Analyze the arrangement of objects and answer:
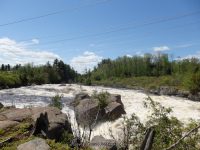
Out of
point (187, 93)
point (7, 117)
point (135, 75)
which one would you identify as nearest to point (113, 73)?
point (135, 75)

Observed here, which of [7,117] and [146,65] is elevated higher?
[146,65]

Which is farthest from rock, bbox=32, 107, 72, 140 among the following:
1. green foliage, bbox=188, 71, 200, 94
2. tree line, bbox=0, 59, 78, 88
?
tree line, bbox=0, 59, 78, 88

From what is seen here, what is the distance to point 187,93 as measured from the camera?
4972 cm

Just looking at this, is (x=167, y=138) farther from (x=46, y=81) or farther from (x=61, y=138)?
(x=46, y=81)

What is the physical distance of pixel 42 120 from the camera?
1077 centimetres

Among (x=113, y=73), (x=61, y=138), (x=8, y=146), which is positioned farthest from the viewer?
(x=113, y=73)

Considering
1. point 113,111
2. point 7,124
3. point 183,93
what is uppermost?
point 7,124

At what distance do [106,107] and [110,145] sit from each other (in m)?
13.0

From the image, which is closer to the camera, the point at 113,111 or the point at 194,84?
the point at 113,111

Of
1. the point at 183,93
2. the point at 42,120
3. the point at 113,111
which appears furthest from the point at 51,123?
the point at 183,93

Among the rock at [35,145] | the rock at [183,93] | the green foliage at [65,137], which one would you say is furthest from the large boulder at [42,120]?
the rock at [183,93]

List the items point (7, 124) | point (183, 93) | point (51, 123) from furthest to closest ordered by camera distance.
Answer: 1. point (183, 93)
2. point (51, 123)
3. point (7, 124)

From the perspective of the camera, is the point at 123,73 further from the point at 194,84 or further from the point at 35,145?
the point at 35,145

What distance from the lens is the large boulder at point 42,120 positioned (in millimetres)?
10541
